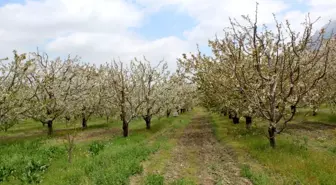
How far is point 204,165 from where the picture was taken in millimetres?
17797

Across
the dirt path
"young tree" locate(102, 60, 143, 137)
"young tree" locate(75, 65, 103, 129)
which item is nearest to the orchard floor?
the dirt path

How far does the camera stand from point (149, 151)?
70.1 feet

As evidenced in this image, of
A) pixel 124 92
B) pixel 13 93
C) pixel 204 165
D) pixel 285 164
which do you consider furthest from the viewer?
pixel 124 92

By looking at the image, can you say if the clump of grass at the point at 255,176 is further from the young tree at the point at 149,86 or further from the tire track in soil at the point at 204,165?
the young tree at the point at 149,86

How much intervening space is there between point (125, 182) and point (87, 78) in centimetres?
3771

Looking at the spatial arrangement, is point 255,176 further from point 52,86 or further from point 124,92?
point 52,86

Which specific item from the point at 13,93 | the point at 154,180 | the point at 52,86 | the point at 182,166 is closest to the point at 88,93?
the point at 52,86

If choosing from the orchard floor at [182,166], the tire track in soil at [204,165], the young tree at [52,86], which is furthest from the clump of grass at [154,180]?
the young tree at [52,86]

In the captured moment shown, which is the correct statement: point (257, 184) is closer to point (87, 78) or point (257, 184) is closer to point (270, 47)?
point (270, 47)

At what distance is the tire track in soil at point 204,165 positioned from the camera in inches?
570

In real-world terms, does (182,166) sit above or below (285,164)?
below

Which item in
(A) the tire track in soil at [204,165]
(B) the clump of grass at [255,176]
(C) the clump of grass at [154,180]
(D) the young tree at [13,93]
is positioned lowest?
(A) the tire track in soil at [204,165]

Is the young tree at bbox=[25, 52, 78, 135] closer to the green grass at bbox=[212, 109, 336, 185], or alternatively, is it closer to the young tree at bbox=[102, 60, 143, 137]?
the young tree at bbox=[102, 60, 143, 137]

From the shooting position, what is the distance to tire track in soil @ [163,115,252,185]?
14.5 metres
